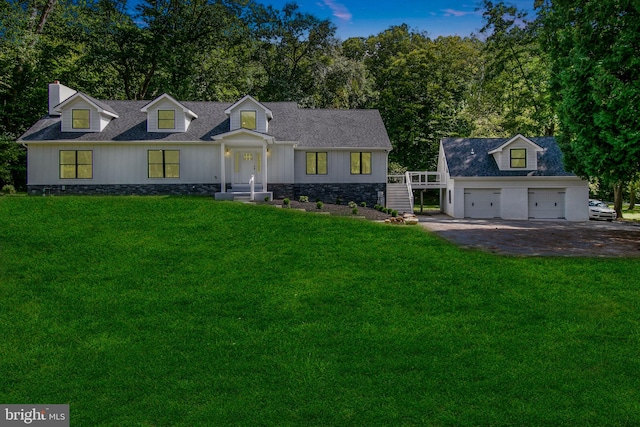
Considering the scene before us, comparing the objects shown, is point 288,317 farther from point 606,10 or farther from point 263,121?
point 263,121

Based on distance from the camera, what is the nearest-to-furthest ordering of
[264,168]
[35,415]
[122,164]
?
1. [35,415]
2. [264,168]
3. [122,164]

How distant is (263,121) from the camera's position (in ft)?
79.2

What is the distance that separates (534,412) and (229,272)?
276 inches

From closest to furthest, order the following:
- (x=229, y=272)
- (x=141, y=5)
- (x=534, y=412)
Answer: (x=534, y=412), (x=229, y=272), (x=141, y=5)

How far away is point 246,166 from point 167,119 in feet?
16.3

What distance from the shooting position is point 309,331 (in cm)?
767

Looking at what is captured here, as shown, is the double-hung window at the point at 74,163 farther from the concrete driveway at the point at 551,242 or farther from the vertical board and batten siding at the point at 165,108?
the concrete driveway at the point at 551,242

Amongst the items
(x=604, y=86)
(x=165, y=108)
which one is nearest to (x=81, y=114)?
(x=165, y=108)

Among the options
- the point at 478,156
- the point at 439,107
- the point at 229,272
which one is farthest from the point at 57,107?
the point at 439,107

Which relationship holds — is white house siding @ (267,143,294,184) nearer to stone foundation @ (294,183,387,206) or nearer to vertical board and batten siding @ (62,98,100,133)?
stone foundation @ (294,183,387,206)

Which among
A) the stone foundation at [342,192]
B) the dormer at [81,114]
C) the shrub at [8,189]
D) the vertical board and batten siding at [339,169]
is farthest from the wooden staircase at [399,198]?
the shrub at [8,189]

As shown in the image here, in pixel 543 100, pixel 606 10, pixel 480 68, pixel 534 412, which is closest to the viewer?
pixel 534 412

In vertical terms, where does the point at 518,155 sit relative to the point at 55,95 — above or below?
below

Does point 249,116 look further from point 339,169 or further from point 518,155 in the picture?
point 518,155
